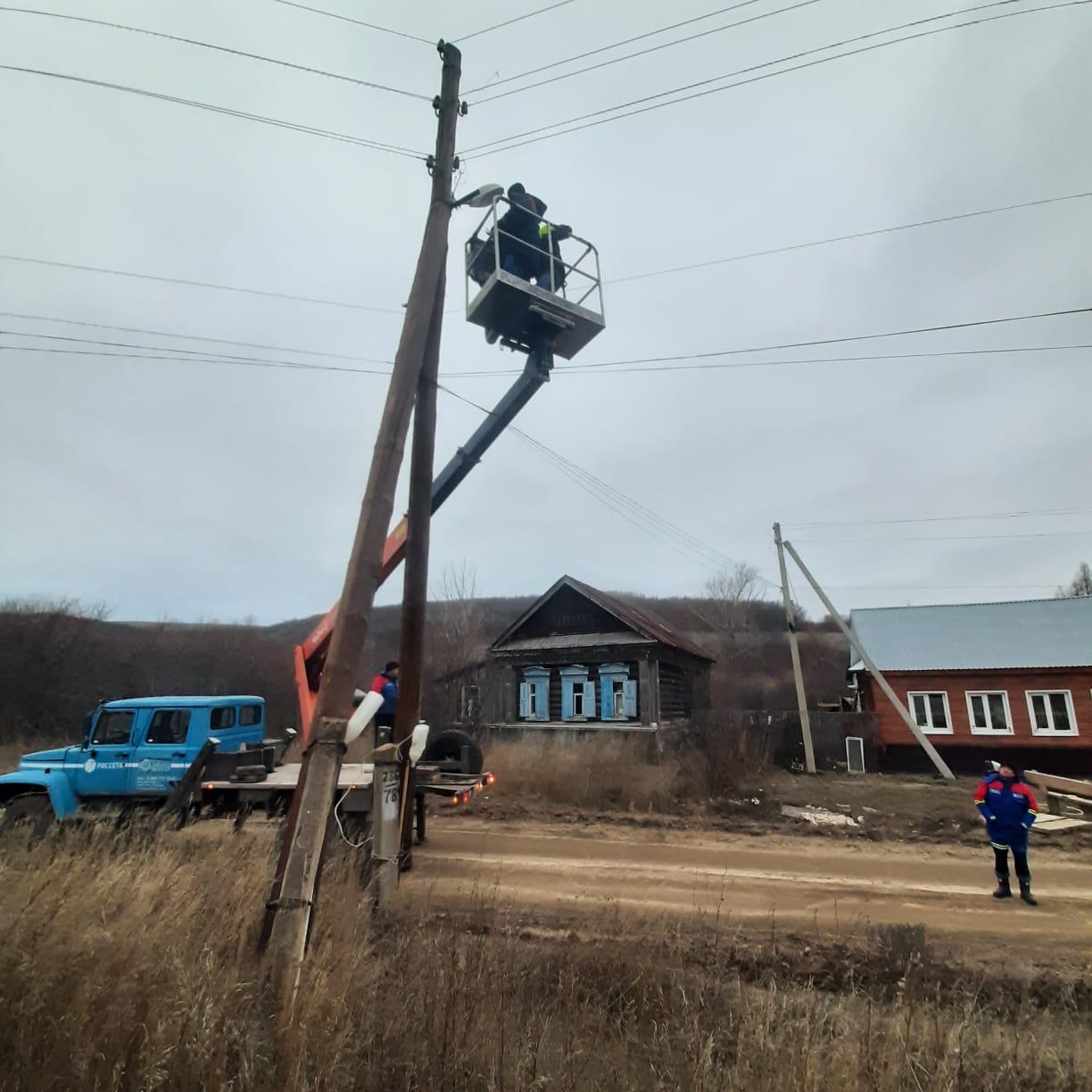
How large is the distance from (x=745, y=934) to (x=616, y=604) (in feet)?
61.4

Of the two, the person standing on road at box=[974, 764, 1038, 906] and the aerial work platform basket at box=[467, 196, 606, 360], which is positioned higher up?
the aerial work platform basket at box=[467, 196, 606, 360]

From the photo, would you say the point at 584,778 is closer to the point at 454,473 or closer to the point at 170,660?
the point at 454,473

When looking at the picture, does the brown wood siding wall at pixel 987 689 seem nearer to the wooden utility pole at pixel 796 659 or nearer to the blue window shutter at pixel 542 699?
the wooden utility pole at pixel 796 659

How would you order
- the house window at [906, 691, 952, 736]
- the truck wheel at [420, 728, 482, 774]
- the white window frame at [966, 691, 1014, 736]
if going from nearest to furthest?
the truck wheel at [420, 728, 482, 774] < the white window frame at [966, 691, 1014, 736] < the house window at [906, 691, 952, 736]

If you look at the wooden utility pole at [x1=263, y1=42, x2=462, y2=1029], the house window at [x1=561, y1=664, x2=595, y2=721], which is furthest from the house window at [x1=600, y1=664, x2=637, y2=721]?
the wooden utility pole at [x1=263, y1=42, x2=462, y2=1029]

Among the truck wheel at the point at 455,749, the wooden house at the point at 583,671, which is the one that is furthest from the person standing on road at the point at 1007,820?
the wooden house at the point at 583,671

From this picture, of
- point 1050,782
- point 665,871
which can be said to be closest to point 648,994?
point 665,871

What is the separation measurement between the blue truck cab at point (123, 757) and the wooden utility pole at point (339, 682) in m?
7.06

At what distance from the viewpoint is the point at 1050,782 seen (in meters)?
15.8

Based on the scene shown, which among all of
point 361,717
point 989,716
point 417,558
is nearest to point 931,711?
point 989,716

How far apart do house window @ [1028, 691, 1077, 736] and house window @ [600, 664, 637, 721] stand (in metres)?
14.5

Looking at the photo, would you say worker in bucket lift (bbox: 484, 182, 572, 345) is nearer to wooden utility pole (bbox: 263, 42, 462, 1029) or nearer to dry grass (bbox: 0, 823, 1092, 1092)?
wooden utility pole (bbox: 263, 42, 462, 1029)

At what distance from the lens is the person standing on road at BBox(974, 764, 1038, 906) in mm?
8227

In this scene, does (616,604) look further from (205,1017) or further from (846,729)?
(205,1017)
